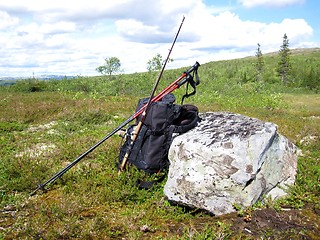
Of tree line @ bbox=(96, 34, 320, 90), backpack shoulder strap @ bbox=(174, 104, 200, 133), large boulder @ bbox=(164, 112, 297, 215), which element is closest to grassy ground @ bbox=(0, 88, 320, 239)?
large boulder @ bbox=(164, 112, 297, 215)

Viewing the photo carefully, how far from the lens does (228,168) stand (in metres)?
5.60

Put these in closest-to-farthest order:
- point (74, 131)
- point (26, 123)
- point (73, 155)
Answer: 1. point (73, 155)
2. point (74, 131)
3. point (26, 123)

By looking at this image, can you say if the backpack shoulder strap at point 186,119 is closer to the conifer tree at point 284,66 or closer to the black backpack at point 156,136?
the black backpack at point 156,136

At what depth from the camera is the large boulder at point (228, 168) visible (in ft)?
18.1

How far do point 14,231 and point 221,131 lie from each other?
4217 millimetres

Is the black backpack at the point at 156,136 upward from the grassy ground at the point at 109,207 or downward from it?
upward

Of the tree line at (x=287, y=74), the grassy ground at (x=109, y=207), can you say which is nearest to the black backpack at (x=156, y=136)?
the grassy ground at (x=109, y=207)

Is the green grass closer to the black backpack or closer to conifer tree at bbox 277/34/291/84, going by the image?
the black backpack

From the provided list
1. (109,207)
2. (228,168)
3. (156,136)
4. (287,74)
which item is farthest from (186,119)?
(287,74)

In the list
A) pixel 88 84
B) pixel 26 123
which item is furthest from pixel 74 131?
pixel 88 84

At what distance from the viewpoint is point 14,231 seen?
15.7 ft

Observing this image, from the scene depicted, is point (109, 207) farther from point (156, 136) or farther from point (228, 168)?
point (228, 168)

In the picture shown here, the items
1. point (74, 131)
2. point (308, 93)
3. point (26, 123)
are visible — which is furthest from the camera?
point (308, 93)

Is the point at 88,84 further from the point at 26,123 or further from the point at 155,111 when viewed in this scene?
the point at 155,111
